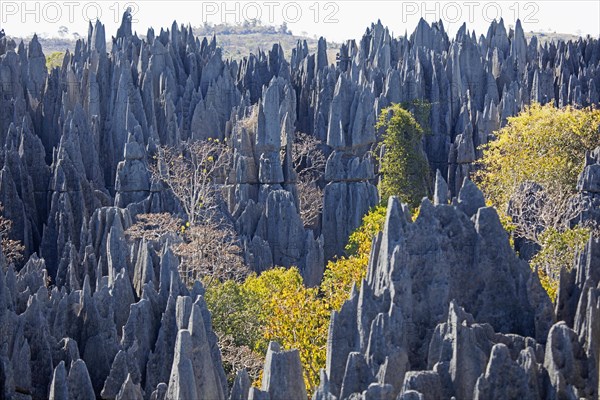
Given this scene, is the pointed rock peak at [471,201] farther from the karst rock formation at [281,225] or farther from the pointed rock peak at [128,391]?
the pointed rock peak at [128,391]

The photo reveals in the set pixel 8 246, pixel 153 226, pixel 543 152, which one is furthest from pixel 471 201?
pixel 153 226

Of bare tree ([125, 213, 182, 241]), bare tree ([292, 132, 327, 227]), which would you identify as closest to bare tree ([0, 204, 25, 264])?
bare tree ([125, 213, 182, 241])

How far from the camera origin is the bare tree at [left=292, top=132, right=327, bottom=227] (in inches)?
2061

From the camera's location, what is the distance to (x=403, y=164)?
165 ft

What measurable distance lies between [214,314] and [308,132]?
36.3m

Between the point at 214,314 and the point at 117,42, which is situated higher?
the point at 117,42

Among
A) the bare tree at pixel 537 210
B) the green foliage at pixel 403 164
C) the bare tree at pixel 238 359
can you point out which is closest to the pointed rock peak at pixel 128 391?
the bare tree at pixel 238 359

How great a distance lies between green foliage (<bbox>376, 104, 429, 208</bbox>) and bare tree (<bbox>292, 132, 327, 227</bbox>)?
3.23 m

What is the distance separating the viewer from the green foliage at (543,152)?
38188mm

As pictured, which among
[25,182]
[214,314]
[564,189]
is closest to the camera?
[214,314]

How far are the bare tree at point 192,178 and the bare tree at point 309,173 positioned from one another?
3990mm

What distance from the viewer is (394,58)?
78.4 m

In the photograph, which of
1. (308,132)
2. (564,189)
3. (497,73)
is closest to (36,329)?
(564,189)

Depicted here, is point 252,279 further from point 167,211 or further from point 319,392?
point 319,392
